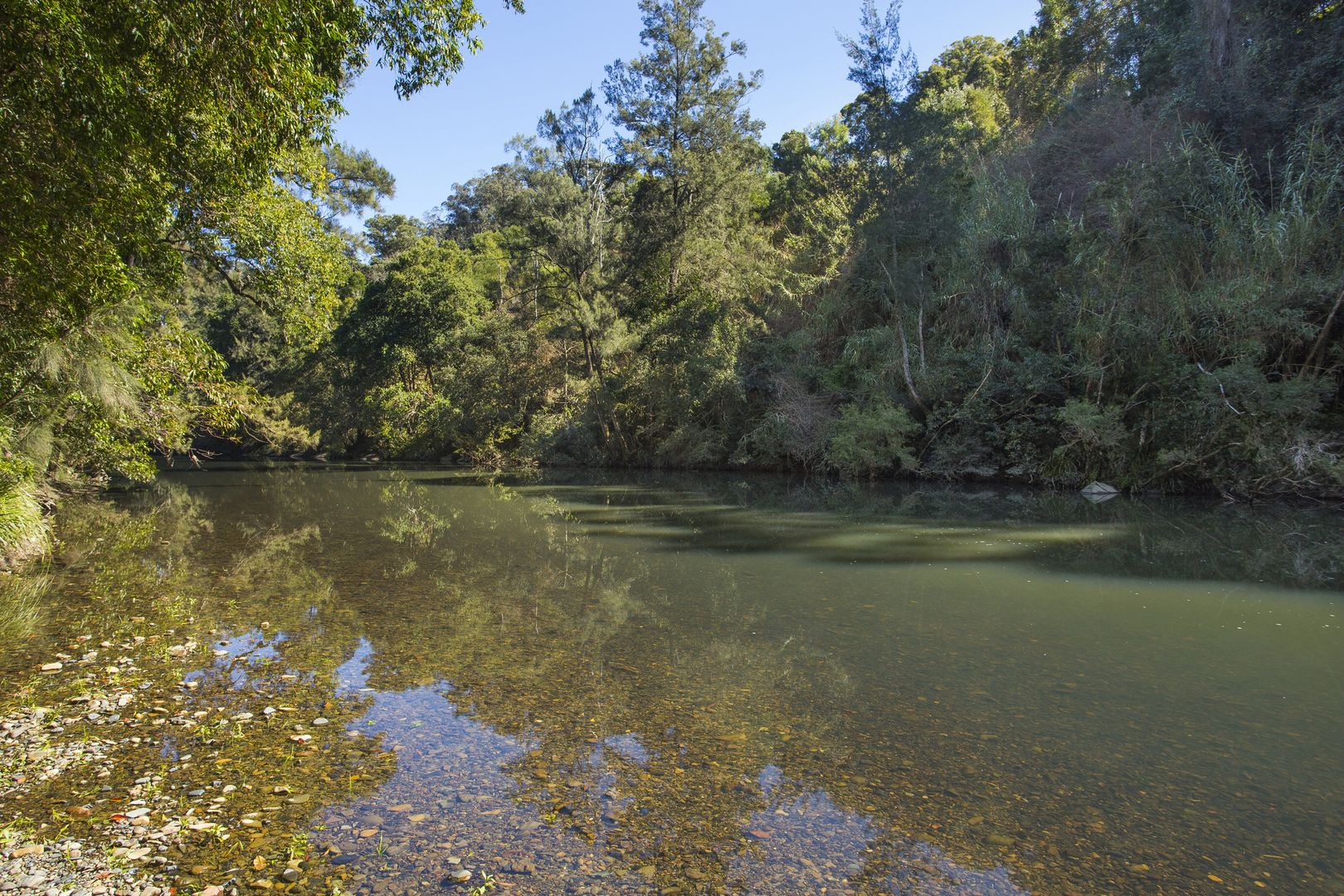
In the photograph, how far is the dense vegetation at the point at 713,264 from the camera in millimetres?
6668

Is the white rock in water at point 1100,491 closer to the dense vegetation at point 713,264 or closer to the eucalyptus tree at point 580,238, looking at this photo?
the dense vegetation at point 713,264

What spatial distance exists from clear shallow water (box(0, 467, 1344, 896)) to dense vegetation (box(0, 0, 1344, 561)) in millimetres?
3628

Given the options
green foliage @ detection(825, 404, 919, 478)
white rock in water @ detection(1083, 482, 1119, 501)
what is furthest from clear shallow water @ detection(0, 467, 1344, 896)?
green foliage @ detection(825, 404, 919, 478)

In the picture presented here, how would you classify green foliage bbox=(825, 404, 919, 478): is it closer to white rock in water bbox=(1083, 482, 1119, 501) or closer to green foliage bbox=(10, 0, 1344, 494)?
green foliage bbox=(10, 0, 1344, 494)

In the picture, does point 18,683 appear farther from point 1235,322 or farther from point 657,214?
point 657,214

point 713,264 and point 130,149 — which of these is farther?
point 713,264

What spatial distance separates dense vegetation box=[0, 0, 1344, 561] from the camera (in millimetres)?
6668

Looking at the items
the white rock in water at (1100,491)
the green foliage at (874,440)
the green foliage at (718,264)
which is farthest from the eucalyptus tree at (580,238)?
the white rock in water at (1100,491)

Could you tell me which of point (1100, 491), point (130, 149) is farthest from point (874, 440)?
point (130, 149)

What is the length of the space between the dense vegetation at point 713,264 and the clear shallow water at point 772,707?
3628 millimetres

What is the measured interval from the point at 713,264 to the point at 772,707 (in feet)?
83.2

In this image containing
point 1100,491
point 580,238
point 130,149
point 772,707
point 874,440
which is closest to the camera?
point 772,707

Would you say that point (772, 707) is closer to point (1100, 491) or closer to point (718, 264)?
point (1100, 491)

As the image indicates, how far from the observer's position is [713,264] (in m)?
28.9
